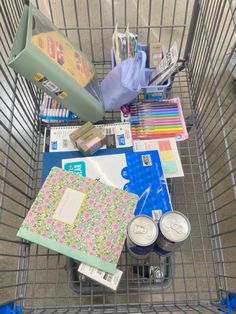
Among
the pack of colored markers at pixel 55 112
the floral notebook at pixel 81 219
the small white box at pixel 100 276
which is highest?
the pack of colored markers at pixel 55 112

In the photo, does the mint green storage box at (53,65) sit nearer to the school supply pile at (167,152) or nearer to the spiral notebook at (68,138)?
the spiral notebook at (68,138)

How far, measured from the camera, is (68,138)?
994mm

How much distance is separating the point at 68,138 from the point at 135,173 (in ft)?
0.85

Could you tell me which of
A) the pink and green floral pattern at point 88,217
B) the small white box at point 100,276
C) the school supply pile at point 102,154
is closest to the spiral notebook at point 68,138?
the school supply pile at point 102,154

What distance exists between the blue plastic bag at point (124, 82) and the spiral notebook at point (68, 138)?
0.08 meters

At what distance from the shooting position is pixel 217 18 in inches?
33.4

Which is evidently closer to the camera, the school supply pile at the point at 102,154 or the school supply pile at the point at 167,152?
the school supply pile at the point at 102,154

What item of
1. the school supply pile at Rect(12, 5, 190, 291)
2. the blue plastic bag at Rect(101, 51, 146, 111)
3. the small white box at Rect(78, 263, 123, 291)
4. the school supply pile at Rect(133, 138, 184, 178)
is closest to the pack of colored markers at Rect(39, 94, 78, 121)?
the school supply pile at Rect(12, 5, 190, 291)

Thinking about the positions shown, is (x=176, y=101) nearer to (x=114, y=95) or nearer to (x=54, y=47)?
(x=114, y=95)

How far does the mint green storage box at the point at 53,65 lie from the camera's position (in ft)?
2.56

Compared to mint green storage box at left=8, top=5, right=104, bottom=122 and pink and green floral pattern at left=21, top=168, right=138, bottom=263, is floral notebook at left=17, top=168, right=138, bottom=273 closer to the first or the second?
pink and green floral pattern at left=21, top=168, right=138, bottom=263

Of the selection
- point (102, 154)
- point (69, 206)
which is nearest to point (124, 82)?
point (102, 154)

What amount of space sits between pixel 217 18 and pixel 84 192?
62cm

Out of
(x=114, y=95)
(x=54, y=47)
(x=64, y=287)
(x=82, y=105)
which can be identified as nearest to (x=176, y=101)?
(x=114, y=95)
